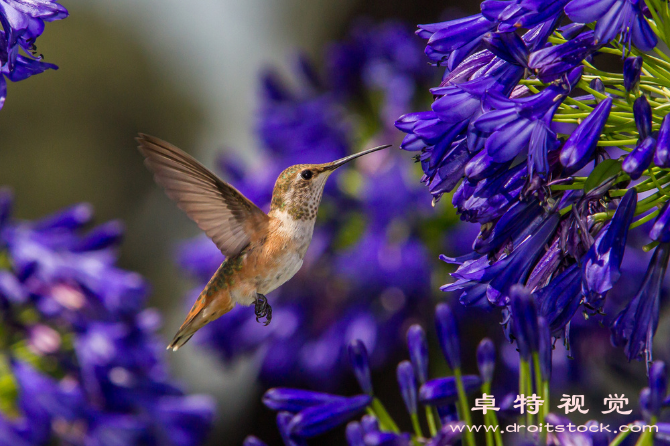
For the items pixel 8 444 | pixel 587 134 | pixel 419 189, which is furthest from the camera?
pixel 419 189

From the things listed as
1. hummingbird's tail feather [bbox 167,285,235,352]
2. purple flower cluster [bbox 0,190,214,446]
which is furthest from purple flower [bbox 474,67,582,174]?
purple flower cluster [bbox 0,190,214,446]

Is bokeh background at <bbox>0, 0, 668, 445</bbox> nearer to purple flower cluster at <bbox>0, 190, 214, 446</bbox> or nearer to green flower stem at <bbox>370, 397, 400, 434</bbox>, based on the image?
purple flower cluster at <bbox>0, 190, 214, 446</bbox>

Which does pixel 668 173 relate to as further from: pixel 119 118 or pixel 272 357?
pixel 119 118

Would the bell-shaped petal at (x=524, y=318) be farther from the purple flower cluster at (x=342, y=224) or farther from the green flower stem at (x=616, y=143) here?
the purple flower cluster at (x=342, y=224)

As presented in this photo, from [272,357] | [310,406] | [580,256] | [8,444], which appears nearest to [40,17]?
[310,406]

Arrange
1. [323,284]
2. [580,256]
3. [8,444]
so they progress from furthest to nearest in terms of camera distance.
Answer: [323,284]
[8,444]
[580,256]

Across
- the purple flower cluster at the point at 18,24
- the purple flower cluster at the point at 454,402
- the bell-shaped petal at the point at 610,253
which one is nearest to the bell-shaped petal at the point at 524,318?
the purple flower cluster at the point at 454,402

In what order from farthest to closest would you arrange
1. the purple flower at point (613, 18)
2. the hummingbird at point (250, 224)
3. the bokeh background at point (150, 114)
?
the bokeh background at point (150, 114)
the hummingbird at point (250, 224)
the purple flower at point (613, 18)
